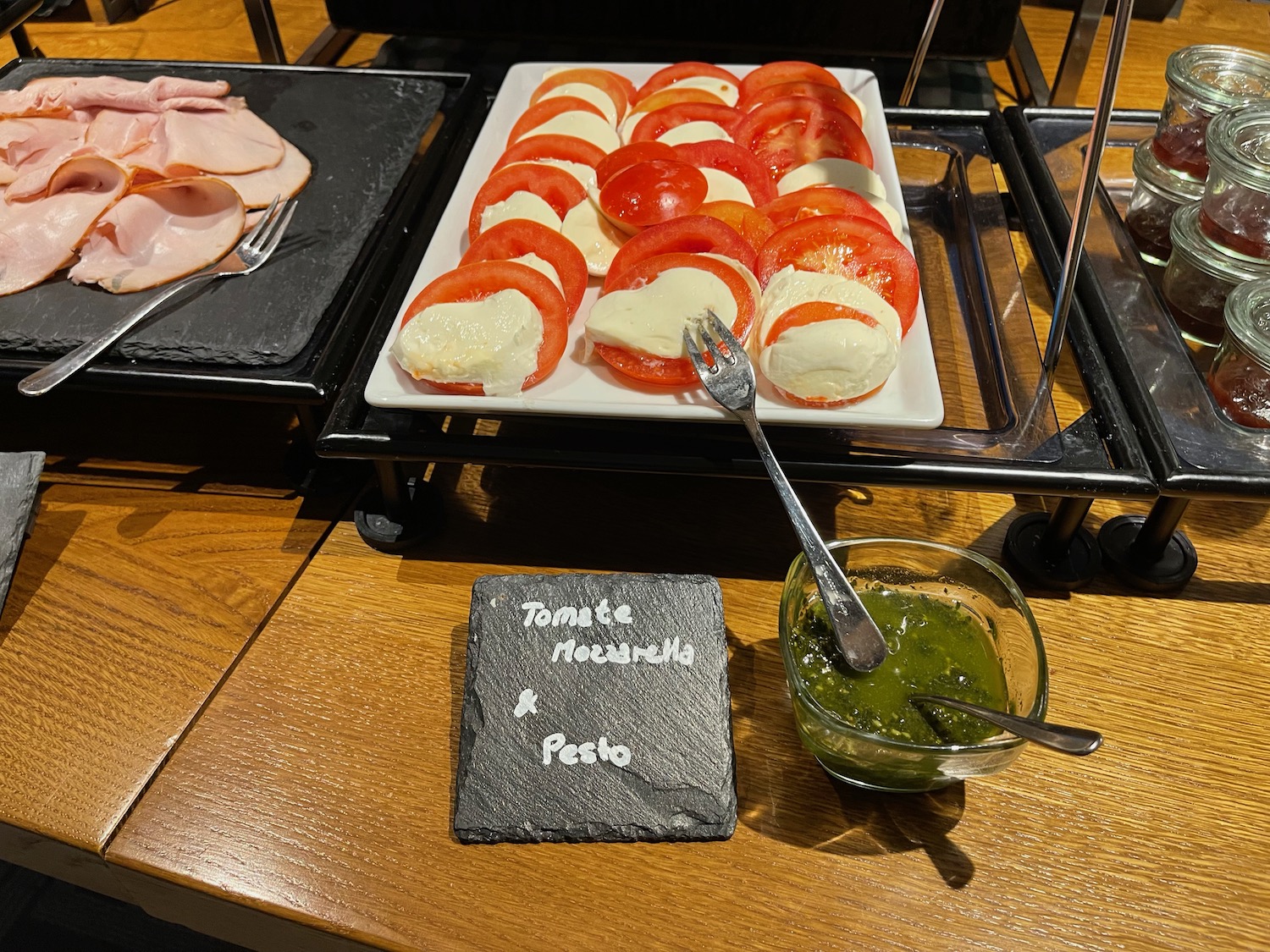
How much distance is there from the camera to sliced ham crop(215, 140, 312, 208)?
50.5 inches

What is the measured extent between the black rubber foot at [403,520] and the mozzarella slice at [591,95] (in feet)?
2.01

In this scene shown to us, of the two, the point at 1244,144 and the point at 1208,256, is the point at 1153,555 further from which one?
the point at 1244,144

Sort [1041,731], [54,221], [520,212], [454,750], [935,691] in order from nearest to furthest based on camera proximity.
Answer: [1041,731] < [935,691] < [454,750] < [520,212] < [54,221]

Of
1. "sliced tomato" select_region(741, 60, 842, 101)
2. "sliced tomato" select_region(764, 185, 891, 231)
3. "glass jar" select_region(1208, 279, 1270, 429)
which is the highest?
"sliced tomato" select_region(741, 60, 842, 101)

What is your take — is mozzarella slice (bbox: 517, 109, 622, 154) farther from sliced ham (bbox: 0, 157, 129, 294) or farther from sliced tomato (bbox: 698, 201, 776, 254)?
sliced ham (bbox: 0, 157, 129, 294)

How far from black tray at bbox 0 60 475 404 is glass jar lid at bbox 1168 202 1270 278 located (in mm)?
954

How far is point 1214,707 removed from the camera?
2.98 ft

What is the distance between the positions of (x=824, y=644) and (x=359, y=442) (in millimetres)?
512

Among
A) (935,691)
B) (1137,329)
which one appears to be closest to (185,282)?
(935,691)

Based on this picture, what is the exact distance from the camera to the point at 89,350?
1.05 meters

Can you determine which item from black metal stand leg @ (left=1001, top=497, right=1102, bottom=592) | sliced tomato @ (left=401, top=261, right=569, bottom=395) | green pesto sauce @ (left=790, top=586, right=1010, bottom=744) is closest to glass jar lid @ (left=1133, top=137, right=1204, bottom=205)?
black metal stand leg @ (left=1001, top=497, right=1102, bottom=592)

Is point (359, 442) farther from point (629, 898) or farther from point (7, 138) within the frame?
point (7, 138)

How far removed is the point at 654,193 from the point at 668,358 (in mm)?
256

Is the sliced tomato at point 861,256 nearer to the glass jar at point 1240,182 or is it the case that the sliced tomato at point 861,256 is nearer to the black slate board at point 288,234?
the glass jar at point 1240,182
